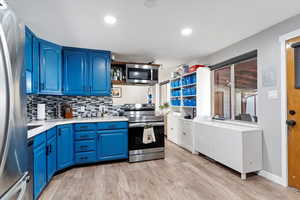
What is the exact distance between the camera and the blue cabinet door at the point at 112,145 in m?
3.08

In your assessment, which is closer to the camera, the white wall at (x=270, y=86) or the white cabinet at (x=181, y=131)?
the white wall at (x=270, y=86)

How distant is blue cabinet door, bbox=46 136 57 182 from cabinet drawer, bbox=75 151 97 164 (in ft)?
1.37

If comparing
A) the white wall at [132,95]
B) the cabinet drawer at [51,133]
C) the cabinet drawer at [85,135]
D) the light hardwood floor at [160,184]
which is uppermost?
the white wall at [132,95]

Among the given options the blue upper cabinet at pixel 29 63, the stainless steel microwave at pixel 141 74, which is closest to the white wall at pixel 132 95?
the stainless steel microwave at pixel 141 74

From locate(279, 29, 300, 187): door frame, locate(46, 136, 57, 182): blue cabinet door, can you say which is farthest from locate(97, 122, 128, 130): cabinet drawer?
locate(279, 29, 300, 187): door frame

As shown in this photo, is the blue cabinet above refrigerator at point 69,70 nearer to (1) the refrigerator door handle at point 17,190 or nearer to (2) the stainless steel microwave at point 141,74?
(2) the stainless steel microwave at point 141,74

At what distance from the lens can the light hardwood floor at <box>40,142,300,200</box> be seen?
6.71 ft

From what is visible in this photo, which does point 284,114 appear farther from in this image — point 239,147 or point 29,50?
point 29,50

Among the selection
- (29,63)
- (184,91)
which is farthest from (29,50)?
(184,91)

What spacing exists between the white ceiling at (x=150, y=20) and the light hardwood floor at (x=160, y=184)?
241 cm

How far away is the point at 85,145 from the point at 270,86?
3.40 metres

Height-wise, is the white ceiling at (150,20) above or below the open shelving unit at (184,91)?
above

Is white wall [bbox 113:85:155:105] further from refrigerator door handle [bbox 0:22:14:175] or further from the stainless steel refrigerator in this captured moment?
refrigerator door handle [bbox 0:22:14:175]

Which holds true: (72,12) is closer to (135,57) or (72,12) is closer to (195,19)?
(195,19)
